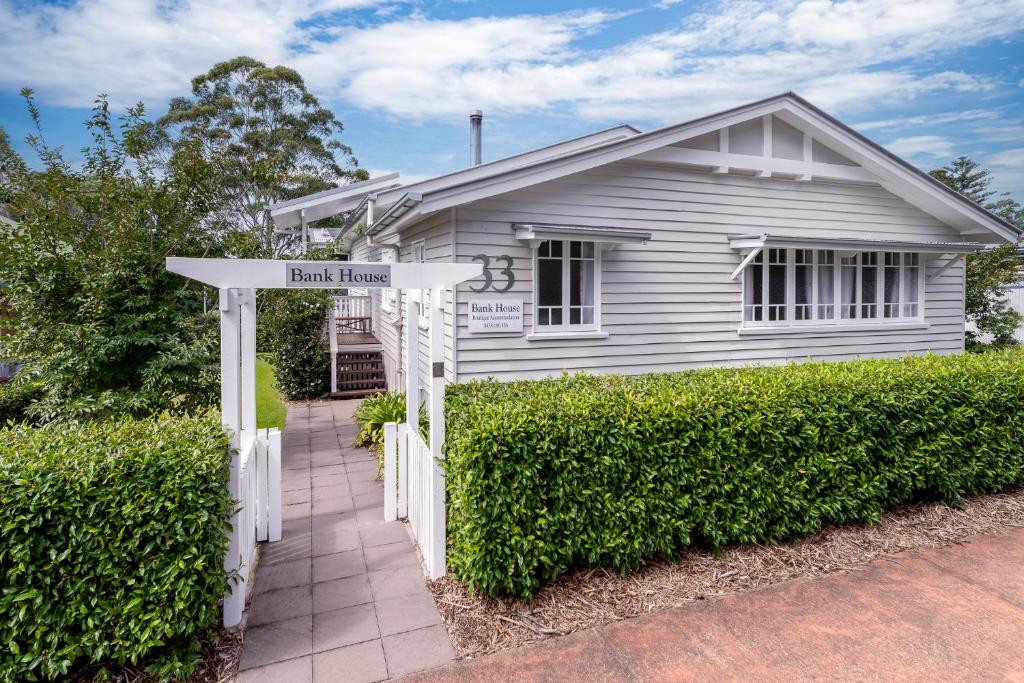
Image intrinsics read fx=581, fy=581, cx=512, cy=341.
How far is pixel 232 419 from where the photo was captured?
3.67 meters

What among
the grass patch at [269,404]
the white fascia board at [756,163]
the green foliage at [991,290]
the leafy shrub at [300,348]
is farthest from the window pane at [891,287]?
the grass patch at [269,404]

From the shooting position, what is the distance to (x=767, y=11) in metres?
11.4

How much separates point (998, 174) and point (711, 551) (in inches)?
1806

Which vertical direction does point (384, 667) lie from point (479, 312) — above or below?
below

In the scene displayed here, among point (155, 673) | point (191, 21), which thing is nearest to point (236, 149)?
point (191, 21)

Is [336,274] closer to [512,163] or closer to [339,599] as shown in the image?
[339,599]

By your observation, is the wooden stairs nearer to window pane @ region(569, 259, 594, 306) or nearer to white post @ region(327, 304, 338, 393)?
white post @ region(327, 304, 338, 393)

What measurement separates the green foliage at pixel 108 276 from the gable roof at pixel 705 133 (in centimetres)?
245

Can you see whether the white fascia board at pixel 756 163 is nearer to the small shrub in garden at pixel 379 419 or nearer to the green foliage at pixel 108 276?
the small shrub in garden at pixel 379 419

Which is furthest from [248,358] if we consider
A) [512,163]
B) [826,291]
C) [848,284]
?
[848,284]

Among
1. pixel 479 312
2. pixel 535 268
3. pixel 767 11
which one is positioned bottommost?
pixel 479 312

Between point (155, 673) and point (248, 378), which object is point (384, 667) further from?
point (248, 378)

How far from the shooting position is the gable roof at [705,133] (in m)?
6.69

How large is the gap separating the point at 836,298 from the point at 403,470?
767 cm
